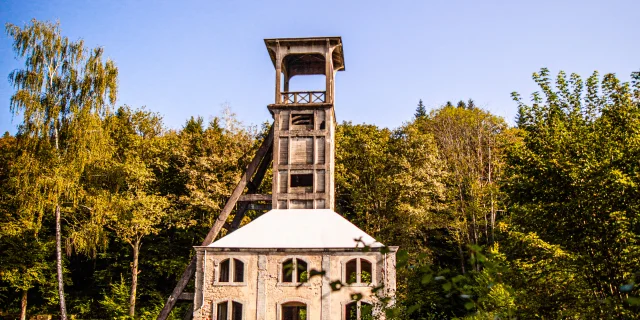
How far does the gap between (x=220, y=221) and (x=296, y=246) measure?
182 inches

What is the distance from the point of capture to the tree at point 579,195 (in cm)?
1419

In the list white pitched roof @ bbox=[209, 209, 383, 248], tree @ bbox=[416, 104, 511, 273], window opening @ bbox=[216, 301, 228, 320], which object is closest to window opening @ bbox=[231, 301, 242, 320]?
window opening @ bbox=[216, 301, 228, 320]

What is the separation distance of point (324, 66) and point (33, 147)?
14.5 meters

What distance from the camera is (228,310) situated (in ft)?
67.8

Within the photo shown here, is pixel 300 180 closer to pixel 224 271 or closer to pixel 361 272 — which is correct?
pixel 224 271

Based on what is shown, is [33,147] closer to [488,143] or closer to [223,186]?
[223,186]

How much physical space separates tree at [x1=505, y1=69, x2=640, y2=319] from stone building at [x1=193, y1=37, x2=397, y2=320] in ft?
18.0

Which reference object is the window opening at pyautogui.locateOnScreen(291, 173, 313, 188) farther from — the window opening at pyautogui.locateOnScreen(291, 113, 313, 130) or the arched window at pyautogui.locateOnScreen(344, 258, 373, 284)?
the arched window at pyautogui.locateOnScreen(344, 258, 373, 284)

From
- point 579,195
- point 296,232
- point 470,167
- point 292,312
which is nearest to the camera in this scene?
point 579,195

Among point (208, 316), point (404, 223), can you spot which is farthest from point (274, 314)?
point (404, 223)

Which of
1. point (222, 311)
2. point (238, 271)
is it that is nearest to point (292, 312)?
point (238, 271)

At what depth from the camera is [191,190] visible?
100ft

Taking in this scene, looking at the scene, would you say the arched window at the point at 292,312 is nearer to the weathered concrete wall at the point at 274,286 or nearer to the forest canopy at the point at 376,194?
the weathered concrete wall at the point at 274,286

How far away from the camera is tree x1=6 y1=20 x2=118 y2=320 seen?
22906 mm
